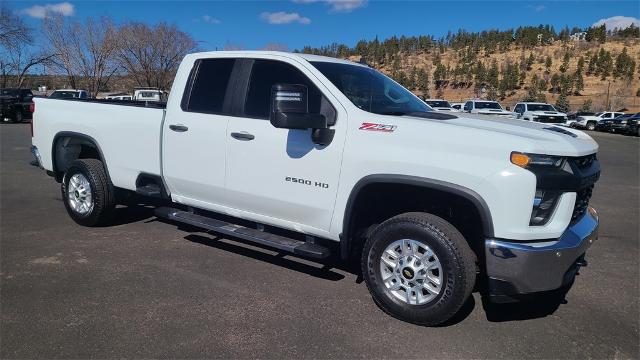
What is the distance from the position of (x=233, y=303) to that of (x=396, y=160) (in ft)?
5.73

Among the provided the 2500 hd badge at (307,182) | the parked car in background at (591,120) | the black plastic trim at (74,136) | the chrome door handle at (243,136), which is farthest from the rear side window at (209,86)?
the parked car in background at (591,120)

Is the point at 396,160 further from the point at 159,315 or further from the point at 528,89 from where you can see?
the point at 528,89

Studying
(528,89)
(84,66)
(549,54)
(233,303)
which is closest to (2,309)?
(233,303)

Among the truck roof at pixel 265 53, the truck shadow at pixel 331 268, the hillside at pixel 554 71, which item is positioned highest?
the hillside at pixel 554 71

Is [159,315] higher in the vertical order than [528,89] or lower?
lower

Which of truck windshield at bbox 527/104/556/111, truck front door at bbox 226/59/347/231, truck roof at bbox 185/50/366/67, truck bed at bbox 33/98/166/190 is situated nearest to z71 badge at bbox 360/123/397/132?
truck front door at bbox 226/59/347/231

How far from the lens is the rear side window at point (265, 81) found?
446 cm

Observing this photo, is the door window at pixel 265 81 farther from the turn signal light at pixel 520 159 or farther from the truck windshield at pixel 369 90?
the turn signal light at pixel 520 159

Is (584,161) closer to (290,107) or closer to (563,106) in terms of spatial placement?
(290,107)

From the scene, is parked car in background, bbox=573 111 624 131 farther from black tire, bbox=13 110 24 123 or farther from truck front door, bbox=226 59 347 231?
truck front door, bbox=226 59 347 231

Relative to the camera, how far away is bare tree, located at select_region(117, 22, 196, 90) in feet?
134

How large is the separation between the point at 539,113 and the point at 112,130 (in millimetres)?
29787

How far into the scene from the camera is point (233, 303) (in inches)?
161

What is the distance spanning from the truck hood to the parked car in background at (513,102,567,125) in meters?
28.7
